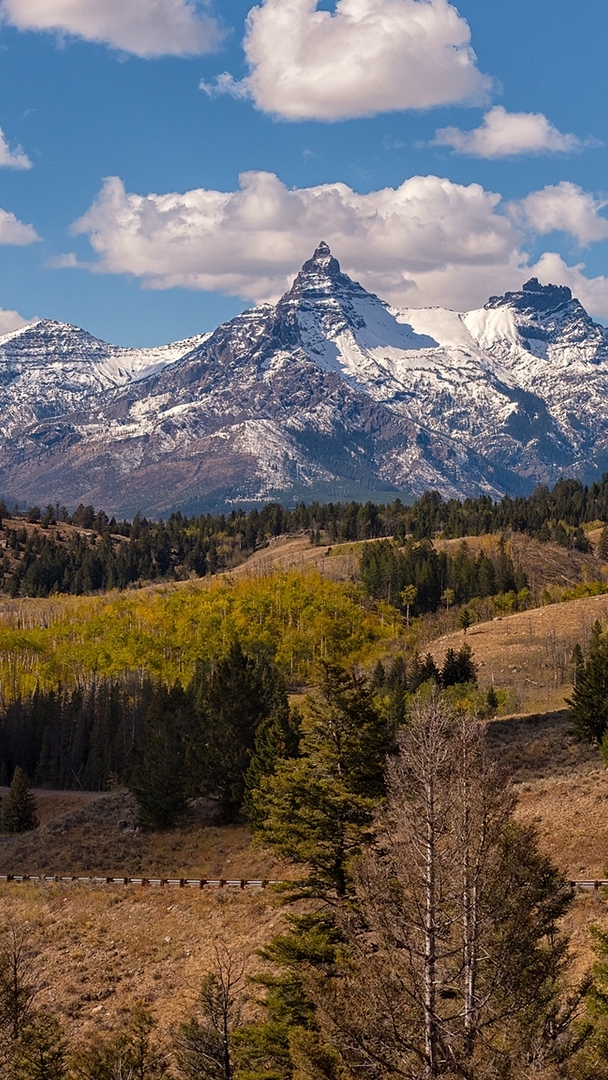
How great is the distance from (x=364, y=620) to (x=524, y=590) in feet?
98.6

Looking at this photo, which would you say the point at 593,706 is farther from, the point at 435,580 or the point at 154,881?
the point at 435,580

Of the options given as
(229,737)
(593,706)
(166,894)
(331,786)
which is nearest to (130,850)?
(229,737)

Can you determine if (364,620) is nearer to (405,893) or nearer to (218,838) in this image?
(218,838)

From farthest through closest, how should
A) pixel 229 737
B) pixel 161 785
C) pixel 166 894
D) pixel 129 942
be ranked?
1. pixel 229 737
2. pixel 161 785
3. pixel 166 894
4. pixel 129 942

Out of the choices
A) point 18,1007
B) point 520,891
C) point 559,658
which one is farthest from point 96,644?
point 520,891

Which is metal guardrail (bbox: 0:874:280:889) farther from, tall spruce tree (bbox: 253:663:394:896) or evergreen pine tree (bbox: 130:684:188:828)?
tall spruce tree (bbox: 253:663:394:896)

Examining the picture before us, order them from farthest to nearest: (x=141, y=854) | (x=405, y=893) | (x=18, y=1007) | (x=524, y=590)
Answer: (x=524, y=590) < (x=141, y=854) < (x=18, y=1007) < (x=405, y=893)

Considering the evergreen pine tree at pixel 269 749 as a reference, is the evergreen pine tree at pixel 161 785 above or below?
below

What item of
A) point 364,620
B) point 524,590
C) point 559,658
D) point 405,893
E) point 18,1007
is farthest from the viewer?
point 524,590

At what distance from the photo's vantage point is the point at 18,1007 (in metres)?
28.0

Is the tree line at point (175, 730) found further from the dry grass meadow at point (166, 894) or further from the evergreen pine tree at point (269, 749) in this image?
the dry grass meadow at point (166, 894)

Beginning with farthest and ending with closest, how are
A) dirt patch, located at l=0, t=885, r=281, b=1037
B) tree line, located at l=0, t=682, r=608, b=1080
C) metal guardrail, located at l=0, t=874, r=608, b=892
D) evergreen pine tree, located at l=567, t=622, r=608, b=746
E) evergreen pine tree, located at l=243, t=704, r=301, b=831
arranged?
evergreen pine tree, located at l=567, t=622, r=608, b=746 < evergreen pine tree, located at l=243, t=704, r=301, b=831 < metal guardrail, located at l=0, t=874, r=608, b=892 < dirt patch, located at l=0, t=885, r=281, b=1037 < tree line, located at l=0, t=682, r=608, b=1080

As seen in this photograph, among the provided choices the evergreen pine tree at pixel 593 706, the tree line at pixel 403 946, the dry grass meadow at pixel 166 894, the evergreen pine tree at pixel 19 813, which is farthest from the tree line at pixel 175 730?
the evergreen pine tree at pixel 593 706

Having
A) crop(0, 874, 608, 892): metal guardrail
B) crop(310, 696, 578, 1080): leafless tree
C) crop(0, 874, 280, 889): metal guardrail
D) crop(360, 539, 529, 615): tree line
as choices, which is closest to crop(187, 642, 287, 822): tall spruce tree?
crop(0, 874, 280, 889): metal guardrail
